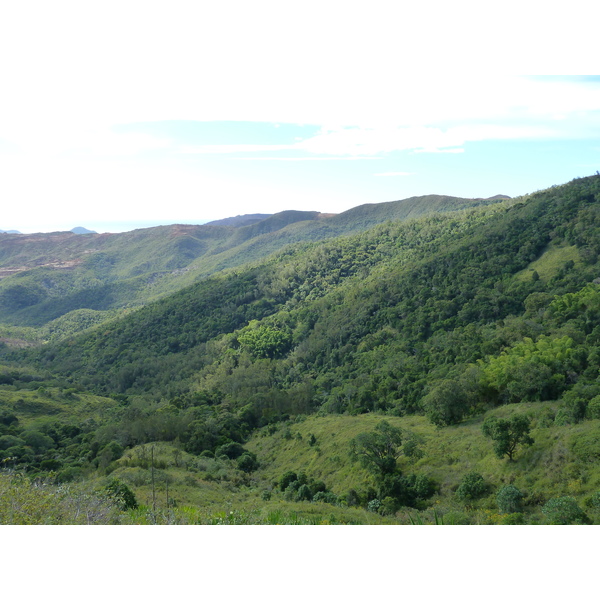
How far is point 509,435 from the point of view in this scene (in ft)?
49.2

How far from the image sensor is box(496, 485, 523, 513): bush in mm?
11469

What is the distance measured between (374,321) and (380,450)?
29.5 metres

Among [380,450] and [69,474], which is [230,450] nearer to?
[69,474]

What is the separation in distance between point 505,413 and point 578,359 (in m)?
4.87

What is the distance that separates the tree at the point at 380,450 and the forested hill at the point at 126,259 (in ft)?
293

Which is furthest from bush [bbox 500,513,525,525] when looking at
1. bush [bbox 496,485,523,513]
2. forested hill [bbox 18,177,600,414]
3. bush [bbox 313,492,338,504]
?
forested hill [bbox 18,177,600,414]

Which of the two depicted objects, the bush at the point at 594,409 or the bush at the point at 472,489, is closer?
the bush at the point at 472,489

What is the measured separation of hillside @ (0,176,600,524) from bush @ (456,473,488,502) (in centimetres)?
6

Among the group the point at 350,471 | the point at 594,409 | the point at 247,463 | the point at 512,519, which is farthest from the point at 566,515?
the point at 247,463

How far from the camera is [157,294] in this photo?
114562 millimetres

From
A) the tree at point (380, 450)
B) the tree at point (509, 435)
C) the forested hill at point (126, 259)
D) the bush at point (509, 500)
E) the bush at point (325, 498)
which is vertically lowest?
the bush at point (325, 498)

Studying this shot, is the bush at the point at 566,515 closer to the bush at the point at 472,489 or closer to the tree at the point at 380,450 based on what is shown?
the bush at the point at 472,489

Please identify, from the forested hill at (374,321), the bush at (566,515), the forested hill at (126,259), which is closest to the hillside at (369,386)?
the bush at (566,515)

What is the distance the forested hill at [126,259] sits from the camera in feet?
388
